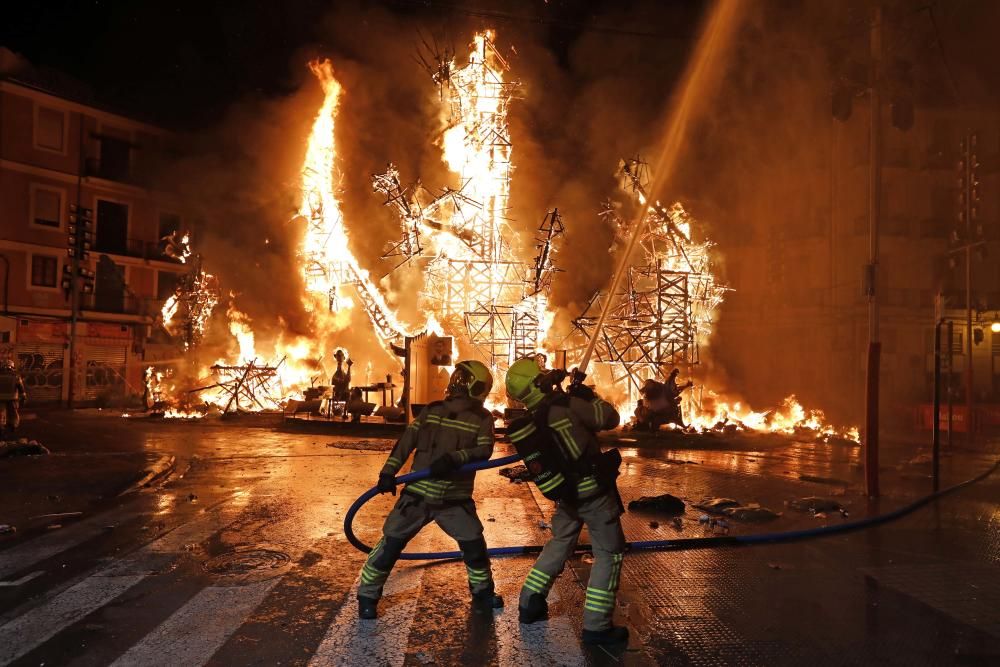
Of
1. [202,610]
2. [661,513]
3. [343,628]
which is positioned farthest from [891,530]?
[202,610]

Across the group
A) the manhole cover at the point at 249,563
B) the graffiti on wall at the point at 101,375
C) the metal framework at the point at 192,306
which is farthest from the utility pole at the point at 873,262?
the graffiti on wall at the point at 101,375

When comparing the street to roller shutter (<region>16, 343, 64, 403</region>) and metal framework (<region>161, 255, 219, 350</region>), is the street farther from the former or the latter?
roller shutter (<region>16, 343, 64, 403</region>)

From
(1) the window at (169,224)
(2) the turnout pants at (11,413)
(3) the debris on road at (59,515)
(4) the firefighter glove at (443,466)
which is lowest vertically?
(3) the debris on road at (59,515)

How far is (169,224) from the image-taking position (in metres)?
34.2

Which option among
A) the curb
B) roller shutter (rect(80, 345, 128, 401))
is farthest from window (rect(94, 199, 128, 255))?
the curb

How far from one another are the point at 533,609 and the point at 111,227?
112 ft

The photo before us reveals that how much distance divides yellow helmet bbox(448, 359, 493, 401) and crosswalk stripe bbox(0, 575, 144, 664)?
2932 millimetres

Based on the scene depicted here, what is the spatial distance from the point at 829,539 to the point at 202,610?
590 centimetres

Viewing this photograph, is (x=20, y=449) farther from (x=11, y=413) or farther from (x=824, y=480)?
(x=824, y=480)

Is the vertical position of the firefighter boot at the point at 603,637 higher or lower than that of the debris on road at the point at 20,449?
higher

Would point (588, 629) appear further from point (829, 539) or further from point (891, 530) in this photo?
point (891, 530)

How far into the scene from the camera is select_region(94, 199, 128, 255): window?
102 ft

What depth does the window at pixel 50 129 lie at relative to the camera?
1113 inches

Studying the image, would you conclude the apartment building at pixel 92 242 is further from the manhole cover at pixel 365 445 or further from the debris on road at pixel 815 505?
the debris on road at pixel 815 505
